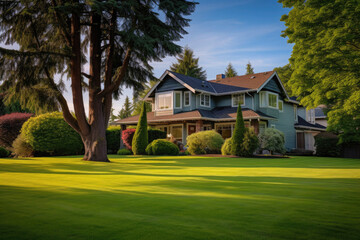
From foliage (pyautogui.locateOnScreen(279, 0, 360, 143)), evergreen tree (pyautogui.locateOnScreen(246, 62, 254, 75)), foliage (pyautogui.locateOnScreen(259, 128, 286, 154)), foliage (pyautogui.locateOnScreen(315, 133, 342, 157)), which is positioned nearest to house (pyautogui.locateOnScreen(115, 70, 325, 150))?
foliage (pyautogui.locateOnScreen(259, 128, 286, 154))

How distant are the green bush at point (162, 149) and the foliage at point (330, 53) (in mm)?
11328

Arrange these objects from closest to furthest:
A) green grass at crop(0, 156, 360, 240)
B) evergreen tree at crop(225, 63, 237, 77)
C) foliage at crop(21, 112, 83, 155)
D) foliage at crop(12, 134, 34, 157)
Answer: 1. green grass at crop(0, 156, 360, 240)
2. foliage at crop(21, 112, 83, 155)
3. foliage at crop(12, 134, 34, 157)
4. evergreen tree at crop(225, 63, 237, 77)

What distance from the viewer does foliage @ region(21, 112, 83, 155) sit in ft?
76.9

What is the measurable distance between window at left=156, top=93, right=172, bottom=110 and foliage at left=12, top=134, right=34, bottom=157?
1370 centimetres

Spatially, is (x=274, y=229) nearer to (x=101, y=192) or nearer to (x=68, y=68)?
(x=101, y=192)

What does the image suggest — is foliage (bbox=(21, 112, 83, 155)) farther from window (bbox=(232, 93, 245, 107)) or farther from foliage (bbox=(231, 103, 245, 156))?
window (bbox=(232, 93, 245, 107))

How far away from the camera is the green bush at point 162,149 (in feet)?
78.7

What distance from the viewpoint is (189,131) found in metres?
30.3

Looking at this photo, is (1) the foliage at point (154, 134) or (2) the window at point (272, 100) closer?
(1) the foliage at point (154, 134)

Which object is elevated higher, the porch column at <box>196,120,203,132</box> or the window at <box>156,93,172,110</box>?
the window at <box>156,93,172,110</box>

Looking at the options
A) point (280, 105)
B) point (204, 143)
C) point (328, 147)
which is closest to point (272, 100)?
point (280, 105)

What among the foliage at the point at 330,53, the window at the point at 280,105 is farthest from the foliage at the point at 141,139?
the window at the point at 280,105

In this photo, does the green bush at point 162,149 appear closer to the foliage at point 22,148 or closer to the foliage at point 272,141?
the foliage at point 272,141

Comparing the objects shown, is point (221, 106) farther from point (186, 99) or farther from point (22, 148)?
point (22, 148)
